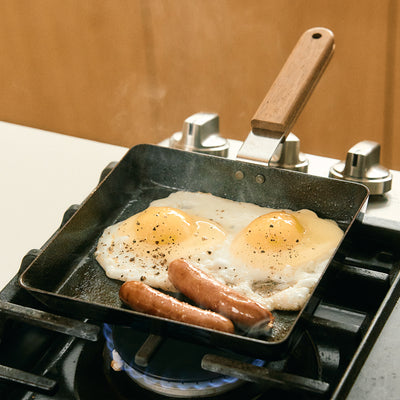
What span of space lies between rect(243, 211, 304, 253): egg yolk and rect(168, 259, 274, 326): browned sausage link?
25cm

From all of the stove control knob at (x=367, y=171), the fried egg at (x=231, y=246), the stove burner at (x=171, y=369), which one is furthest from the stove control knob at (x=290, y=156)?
the stove burner at (x=171, y=369)

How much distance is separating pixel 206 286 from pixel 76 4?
2.83m

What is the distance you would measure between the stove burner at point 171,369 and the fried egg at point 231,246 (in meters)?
0.18

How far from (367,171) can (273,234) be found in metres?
0.43

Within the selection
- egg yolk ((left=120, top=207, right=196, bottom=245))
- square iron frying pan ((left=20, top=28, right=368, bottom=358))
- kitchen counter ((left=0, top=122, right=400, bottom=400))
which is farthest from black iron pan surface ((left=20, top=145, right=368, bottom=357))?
kitchen counter ((left=0, top=122, right=400, bottom=400))

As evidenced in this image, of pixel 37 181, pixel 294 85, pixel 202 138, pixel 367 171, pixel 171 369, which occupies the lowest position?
pixel 37 181

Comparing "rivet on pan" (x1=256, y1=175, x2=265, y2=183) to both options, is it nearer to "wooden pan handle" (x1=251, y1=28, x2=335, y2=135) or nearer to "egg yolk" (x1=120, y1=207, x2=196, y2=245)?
"wooden pan handle" (x1=251, y1=28, x2=335, y2=135)

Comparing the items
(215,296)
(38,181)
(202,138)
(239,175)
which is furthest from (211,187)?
(38,181)

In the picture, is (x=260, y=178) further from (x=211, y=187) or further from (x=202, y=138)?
(x=202, y=138)

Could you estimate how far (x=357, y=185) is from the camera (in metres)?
1.45

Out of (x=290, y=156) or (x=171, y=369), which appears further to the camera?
(x=290, y=156)

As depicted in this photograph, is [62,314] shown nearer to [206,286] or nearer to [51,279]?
[51,279]

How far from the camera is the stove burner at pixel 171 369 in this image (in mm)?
1127

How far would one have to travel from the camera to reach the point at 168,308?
1.13m
